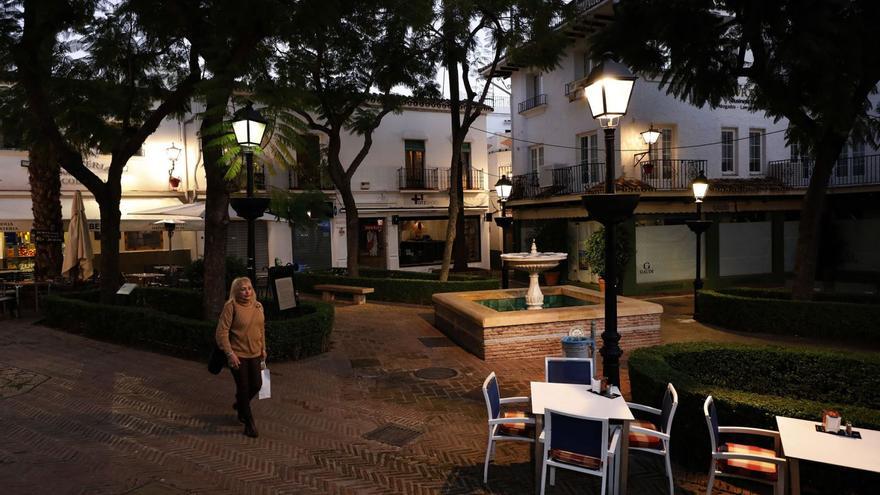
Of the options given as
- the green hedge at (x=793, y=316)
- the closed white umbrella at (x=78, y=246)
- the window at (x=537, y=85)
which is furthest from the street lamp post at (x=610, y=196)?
the window at (x=537, y=85)

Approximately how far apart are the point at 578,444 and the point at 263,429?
3.72m

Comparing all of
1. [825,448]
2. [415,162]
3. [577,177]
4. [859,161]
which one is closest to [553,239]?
[577,177]

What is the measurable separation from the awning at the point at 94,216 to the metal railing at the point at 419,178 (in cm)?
959

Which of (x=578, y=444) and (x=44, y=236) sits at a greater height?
(x=44, y=236)

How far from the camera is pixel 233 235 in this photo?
2478 centimetres

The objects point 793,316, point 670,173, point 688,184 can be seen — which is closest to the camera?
point 793,316

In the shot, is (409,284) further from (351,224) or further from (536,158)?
(536,158)

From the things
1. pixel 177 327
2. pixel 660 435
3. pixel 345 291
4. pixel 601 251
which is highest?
pixel 601 251

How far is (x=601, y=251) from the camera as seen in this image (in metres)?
18.9

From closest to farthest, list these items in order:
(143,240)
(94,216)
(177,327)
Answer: (177,327), (94,216), (143,240)

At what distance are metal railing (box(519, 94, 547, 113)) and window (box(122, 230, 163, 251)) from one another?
16.4m

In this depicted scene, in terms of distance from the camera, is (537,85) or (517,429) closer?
(517,429)

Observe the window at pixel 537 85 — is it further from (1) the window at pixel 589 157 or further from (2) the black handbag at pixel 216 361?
(2) the black handbag at pixel 216 361

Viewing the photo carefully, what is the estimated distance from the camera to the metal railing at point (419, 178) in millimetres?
26766
